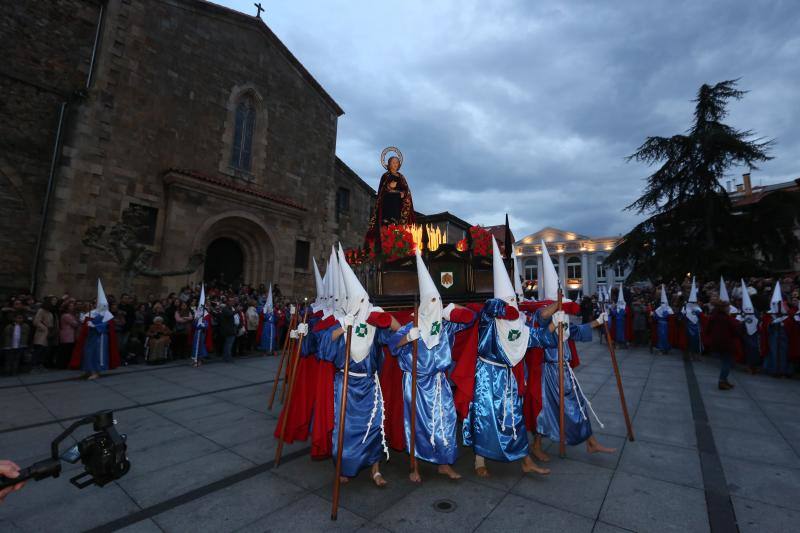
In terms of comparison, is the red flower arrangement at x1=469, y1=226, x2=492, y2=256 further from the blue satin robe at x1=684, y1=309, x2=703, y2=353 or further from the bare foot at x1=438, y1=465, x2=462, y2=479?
the blue satin robe at x1=684, y1=309, x2=703, y2=353

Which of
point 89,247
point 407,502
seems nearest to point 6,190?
point 89,247

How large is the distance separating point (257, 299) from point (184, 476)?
1176 centimetres

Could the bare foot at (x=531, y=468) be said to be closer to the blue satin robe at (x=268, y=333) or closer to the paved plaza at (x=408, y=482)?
the paved plaza at (x=408, y=482)

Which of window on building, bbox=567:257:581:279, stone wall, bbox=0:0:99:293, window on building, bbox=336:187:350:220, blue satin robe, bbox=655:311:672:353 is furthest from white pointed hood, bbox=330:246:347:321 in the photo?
window on building, bbox=567:257:581:279

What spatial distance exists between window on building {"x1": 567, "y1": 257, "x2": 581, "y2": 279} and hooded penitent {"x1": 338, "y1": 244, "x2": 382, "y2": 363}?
203 ft

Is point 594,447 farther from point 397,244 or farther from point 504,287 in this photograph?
point 397,244

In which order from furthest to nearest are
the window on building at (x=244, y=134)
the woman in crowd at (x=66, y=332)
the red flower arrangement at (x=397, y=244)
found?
the window on building at (x=244, y=134) → the woman in crowd at (x=66, y=332) → the red flower arrangement at (x=397, y=244)

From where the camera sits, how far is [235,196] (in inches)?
619

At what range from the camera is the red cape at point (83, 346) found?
965cm

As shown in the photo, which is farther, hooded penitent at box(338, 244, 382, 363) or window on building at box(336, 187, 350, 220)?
window on building at box(336, 187, 350, 220)

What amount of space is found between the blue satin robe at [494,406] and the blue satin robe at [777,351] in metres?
9.89

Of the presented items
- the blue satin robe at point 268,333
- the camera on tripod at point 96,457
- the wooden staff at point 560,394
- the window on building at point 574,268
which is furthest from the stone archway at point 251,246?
the window on building at point 574,268

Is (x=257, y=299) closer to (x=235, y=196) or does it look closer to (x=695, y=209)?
(x=235, y=196)

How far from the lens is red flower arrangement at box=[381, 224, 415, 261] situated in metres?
5.90
